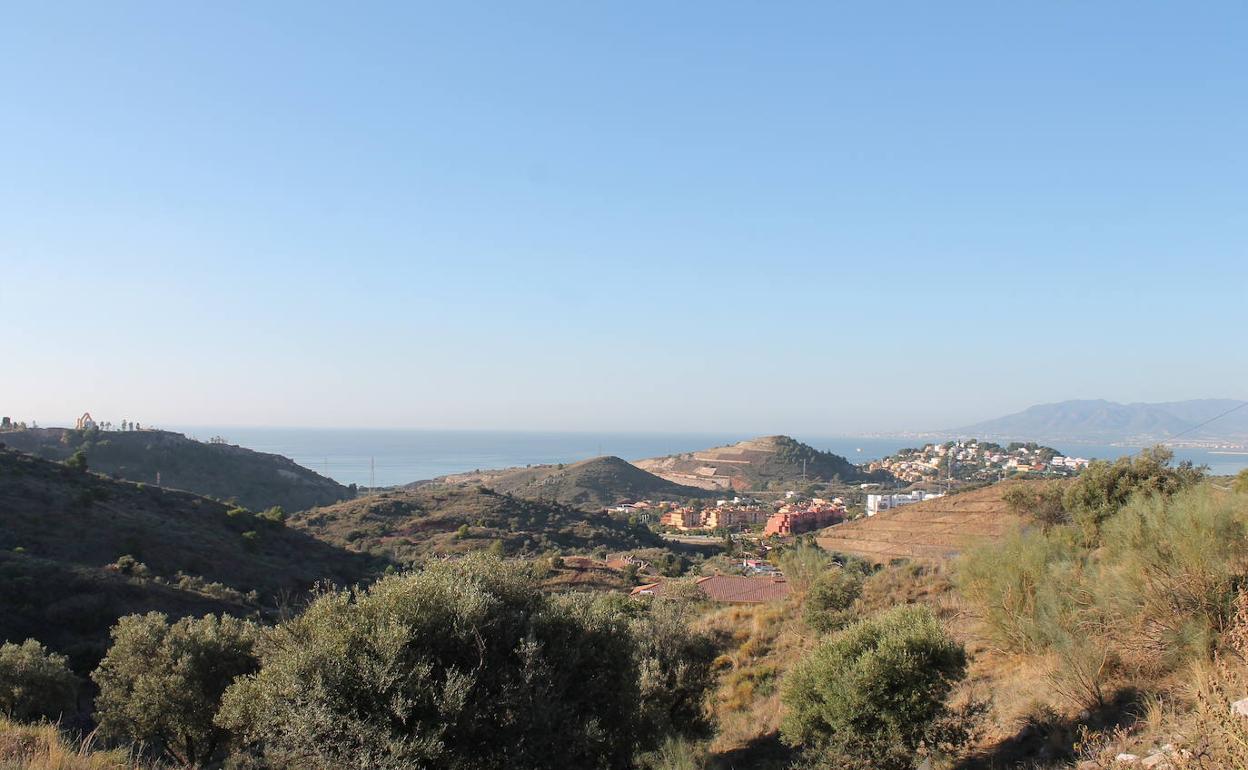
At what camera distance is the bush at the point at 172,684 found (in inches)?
464

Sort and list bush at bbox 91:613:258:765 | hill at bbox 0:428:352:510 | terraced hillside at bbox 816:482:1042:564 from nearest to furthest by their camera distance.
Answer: bush at bbox 91:613:258:765, terraced hillside at bbox 816:482:1042:564, hill at bbox 0:428:352:510

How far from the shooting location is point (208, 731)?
1209 cm

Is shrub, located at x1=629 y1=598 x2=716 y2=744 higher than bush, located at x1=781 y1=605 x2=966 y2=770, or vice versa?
bush, located at x1=781 y1=605 x2=966 y2=770

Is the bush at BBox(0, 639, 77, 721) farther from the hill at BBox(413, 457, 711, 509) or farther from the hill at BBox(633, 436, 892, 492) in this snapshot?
the hill at BBox(633, 436, 892, 492)

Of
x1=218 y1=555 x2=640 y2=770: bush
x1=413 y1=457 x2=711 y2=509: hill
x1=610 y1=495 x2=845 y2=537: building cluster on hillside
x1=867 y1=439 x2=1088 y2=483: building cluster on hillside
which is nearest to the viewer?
x1=218 y1=555 x2=640 y2=770: bush

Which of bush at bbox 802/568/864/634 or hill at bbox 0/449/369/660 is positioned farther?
hill at bbox 0/449/369/660

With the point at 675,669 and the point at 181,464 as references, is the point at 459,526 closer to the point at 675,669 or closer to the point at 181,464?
the point at 181,464

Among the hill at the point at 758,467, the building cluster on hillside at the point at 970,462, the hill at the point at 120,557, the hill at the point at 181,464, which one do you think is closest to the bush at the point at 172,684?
the hill at the point at 120,557

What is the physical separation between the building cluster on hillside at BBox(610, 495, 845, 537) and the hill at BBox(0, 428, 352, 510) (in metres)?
36.0

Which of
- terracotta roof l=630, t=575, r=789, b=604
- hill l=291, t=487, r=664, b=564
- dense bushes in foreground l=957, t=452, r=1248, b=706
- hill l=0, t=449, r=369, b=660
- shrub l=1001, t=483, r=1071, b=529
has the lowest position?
hill l=291, t=487, r=664, b=564

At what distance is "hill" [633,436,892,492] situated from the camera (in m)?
117

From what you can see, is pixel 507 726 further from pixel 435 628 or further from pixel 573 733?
pixel 435 628

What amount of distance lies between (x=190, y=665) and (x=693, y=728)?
904cm

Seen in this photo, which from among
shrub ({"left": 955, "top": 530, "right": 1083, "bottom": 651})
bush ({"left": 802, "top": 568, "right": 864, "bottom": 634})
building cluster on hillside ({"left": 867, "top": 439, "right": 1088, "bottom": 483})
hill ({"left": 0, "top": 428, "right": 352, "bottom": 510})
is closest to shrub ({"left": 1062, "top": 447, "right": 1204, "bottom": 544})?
shrub ({"left": 955, "top": 530, "right": 1083, "bottom": 651})
